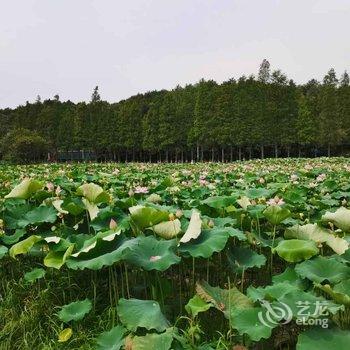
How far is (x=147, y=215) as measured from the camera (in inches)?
127

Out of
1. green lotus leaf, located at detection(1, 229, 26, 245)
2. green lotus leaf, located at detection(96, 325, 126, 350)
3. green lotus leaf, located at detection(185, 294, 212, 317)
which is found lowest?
green lotus leaf, located at detection(96, 325, 126, 350)

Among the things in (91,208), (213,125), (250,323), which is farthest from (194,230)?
(213,125)

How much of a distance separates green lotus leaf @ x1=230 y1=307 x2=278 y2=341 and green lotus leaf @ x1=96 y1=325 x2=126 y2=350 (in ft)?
2.35

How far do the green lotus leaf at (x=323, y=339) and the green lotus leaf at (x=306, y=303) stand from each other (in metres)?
0.07

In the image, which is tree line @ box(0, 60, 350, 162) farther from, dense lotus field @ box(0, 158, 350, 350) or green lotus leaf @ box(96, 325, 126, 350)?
green lotus leaf @ box(96, 325, 126, 350)

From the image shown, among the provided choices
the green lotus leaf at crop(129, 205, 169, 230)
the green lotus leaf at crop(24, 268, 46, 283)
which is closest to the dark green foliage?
the green lotus leaf at crop(24, 268, 46, 283)

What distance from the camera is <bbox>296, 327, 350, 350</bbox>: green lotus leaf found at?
2.05 metres

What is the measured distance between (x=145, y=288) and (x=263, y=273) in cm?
116

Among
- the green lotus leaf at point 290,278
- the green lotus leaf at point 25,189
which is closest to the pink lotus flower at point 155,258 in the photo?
the green lotus leaf at point 290,278

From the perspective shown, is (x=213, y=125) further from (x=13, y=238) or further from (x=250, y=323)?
(x=250, y=323)

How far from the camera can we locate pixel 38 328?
3.32 meters

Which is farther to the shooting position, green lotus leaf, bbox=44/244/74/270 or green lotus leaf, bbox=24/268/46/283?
green lotus leaf, bbox=24/268/46/283

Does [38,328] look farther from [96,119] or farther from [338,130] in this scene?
[96,119]

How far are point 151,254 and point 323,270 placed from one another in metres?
1.08
